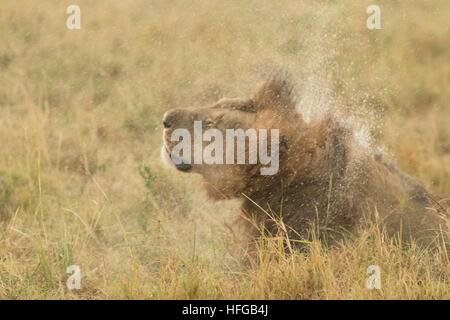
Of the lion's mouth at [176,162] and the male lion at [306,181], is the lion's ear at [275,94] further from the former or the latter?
the lion's mouth at [176,162]

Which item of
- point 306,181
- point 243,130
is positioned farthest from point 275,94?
point 306,181

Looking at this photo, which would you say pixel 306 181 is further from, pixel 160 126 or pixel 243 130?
pixel 160 126

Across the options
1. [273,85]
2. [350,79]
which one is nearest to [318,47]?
[273,85]

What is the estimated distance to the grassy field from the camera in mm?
4156

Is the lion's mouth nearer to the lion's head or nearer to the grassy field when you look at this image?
the lion's head

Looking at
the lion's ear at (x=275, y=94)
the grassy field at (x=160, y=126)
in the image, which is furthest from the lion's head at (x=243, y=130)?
the grassy field at (x=160, y=126)

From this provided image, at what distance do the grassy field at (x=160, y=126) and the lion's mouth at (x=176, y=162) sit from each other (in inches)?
6.3

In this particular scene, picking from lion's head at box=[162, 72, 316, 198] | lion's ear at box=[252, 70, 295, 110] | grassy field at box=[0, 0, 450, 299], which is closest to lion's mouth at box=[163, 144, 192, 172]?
lion's head at box=[162, 72, 316, 198]

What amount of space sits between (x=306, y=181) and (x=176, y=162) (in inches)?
24.8

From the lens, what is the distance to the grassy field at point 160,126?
4.16 m

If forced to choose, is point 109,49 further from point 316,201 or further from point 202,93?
point 316,201

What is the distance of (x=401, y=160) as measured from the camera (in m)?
7.25

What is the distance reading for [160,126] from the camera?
7.21 metres

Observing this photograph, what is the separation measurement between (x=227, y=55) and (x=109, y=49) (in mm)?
1282
